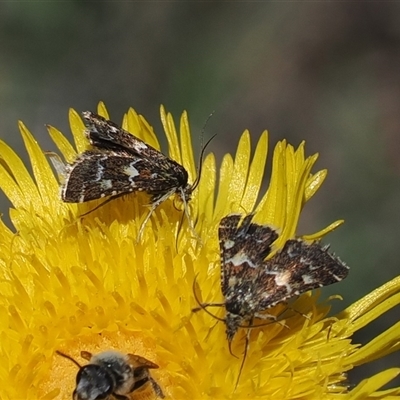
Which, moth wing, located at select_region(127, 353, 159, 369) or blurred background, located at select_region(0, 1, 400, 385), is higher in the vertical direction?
blurred background, located at select_region(0, 1, 400, 385)

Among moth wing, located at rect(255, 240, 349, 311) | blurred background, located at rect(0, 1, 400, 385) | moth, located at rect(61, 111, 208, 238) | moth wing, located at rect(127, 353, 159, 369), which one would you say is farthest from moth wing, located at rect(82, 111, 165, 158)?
blurred background, located at rect(0, 1, 400, 385)

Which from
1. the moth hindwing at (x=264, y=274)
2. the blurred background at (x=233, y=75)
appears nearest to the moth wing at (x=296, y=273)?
the moth hindwing at (x=264, y=274)

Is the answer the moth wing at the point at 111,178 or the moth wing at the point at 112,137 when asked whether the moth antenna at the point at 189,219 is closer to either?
the moth wing at the point at 111,178

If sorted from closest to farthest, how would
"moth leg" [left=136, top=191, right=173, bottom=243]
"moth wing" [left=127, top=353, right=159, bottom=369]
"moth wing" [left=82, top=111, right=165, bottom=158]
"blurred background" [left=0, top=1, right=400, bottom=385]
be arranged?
"moth wing" [left=127, top=353, right=159, bottom=369] < "moth leg" [left=136, top=191, right=173, bottom=243] < "moth wing" [left=82, top=111, right=165, bottom=158] < "blurred background" [left=0, top=1, right=400, bottom=385]

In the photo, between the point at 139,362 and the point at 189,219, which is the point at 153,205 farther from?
the point at 139,362

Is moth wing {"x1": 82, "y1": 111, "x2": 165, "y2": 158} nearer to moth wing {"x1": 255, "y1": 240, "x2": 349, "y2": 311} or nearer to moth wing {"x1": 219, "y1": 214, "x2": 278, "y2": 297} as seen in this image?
moth wing {"x1": 219, "y1": 214, "x2": 278, "y2": 297}

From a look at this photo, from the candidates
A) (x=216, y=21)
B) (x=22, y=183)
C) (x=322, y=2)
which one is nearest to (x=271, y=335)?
(x=22, y=183)

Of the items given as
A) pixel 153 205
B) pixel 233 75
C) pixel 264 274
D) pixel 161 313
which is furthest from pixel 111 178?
pixel 233 75
